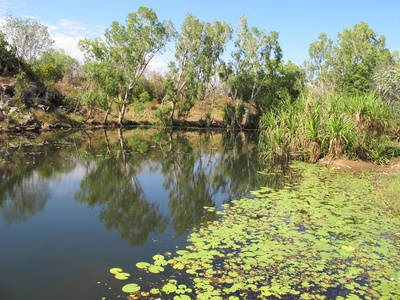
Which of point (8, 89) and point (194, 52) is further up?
point (194, 52)

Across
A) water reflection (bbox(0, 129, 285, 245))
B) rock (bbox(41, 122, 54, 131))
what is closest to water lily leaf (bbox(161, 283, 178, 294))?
water reflection (bbox(0, 129, 285, 245))

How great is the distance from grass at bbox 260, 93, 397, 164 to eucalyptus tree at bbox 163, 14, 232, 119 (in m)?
20.7

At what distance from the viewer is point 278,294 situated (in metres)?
3.42

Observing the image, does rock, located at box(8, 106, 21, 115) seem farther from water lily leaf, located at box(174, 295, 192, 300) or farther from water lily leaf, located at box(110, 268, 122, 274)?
water lily leaf, located at box(174, 295, 192, 300)

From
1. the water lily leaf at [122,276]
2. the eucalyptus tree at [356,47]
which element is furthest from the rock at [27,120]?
the eucalyptus tree at [356,47]

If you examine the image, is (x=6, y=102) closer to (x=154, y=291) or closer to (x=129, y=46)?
(x=129, y=46)

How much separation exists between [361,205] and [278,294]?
4.39 m

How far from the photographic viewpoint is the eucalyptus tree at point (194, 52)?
31453mm

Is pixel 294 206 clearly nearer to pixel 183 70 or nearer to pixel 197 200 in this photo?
pixel 197 200

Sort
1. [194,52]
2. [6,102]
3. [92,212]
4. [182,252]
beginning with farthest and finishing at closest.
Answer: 1. [194,52]
2. [6,102]
3. [92,212]
4. [182,252]

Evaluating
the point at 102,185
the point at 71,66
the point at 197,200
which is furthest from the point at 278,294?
the point at 71,66

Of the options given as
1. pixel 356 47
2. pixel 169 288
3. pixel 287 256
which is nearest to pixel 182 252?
pixel 169 288

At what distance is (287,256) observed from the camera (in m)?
4.33

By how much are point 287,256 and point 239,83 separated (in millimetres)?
33416
